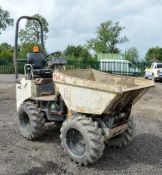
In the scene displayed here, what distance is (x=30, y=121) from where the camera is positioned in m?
7.35

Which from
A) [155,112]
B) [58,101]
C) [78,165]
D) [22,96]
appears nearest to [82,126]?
[78,165]

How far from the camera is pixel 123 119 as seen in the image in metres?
6.57

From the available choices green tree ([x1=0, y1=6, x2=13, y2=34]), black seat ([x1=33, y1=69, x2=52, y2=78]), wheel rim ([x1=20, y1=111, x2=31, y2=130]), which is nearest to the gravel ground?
wheel rim ([x1=20, y1=111, x2=31, y2=130])

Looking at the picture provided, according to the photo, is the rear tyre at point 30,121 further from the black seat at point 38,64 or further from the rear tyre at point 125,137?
the rear tyre at point 125,137

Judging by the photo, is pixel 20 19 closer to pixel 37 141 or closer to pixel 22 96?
pixel 22 96

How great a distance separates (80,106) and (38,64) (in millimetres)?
2363

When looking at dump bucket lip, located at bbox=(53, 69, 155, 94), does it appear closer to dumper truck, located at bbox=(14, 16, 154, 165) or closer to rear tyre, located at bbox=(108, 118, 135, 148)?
dumper truck, located at bbox=(14, 16, 154, 165)

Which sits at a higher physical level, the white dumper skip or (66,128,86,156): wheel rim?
the white dumper skip

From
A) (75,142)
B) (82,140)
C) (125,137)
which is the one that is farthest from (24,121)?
(125,137)

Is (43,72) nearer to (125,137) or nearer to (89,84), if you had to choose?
(89,84)

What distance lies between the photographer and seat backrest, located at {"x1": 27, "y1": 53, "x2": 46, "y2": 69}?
26.3 feet

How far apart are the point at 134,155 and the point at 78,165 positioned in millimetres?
1280

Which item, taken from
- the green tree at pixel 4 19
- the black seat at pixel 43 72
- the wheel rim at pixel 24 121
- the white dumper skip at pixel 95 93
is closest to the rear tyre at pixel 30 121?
the wheel rim at pixel 24 121

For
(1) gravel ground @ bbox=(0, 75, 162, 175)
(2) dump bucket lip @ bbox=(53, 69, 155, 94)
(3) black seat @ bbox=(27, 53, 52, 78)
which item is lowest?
(1) gravel ground @ bbox=(0, 75, 162, 175)
